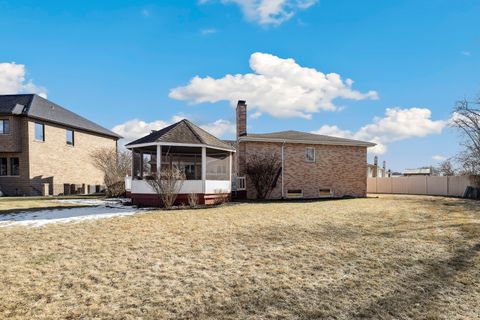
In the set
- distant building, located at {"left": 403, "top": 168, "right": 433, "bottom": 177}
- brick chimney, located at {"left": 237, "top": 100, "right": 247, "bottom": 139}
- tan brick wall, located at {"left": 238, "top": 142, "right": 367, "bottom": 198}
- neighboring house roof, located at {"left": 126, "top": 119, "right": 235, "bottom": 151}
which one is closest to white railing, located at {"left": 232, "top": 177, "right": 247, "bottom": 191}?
Result: tan brick wall, located at {"left": 238, "top": 142, "right": 367, "bottom": 198}

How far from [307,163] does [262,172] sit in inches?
134

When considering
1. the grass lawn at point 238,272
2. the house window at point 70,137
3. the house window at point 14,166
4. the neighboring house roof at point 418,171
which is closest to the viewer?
the grass lawn at point 238,272

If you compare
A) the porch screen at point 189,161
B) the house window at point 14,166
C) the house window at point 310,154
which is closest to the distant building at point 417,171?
the house window at point 310,154

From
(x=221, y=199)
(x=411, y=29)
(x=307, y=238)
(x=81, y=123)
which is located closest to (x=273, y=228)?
(x=307, y=238)

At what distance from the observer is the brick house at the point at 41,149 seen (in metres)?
23.6

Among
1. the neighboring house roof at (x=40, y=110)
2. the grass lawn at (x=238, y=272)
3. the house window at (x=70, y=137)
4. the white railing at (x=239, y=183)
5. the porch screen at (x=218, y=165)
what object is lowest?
the grass lawn at (x=238, y=272)

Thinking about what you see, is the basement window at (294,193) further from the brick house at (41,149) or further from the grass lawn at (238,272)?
the brick house at (41,149)

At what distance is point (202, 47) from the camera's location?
15656mm

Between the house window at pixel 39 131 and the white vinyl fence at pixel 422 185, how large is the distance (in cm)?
2897

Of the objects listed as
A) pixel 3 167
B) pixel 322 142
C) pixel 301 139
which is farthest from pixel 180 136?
pixel 3 167

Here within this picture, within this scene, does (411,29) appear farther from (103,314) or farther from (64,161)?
(64,161)

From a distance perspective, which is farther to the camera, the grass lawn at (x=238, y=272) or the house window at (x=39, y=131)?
the house window at (x=39, y=131)

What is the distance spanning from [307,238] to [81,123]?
26946mm

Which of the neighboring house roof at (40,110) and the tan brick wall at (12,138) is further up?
the neighboring house roof at (40,110)
